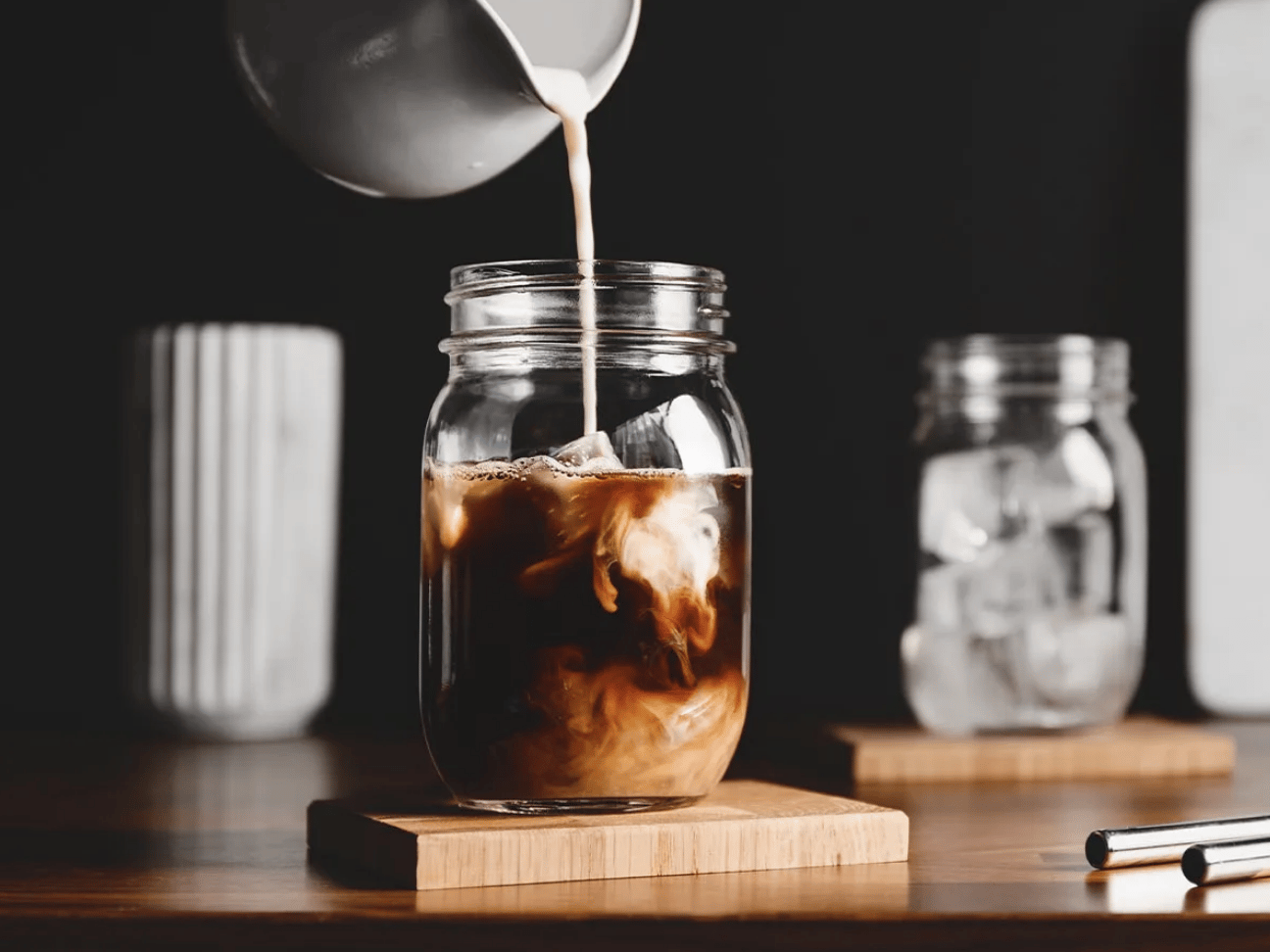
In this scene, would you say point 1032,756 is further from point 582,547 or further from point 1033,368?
point 582,547

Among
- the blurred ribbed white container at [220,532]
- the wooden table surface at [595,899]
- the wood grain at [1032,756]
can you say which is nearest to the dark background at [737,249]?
the blurred ribbed white container at [220,532]

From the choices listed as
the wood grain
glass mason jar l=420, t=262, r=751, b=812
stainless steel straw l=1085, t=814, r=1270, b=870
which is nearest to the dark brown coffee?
glass mason jar l=420, t=262, r=751, b=812

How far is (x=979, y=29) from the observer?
161cm

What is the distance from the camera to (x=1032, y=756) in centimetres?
124

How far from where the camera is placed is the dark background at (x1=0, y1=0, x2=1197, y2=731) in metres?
1.56

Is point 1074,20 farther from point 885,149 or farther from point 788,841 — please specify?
point 788,841

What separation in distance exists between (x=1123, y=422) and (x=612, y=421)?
2.19 feet

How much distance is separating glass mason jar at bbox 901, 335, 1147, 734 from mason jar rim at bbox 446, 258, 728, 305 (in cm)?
51

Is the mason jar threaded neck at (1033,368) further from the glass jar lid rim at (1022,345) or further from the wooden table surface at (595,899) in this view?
the wooden table surface at (595,899)

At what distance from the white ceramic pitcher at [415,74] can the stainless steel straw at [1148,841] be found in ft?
1.57

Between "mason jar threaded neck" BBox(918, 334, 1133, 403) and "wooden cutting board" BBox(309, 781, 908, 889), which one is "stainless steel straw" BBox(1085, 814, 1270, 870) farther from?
"mason jar threaded neck" BBox(918, 334, 1133, 403)

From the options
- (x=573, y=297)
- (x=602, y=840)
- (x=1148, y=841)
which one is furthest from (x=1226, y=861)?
(x=573, y=297)

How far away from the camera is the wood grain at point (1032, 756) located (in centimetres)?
123

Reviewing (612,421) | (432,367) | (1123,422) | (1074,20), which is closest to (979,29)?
Answer: (1074,20)
